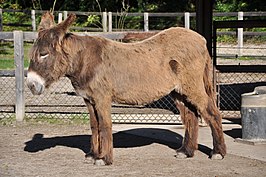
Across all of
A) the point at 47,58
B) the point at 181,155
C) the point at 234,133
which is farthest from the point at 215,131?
the point at 47,58

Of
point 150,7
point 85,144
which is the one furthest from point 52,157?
point 150,7

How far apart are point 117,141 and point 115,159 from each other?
142cm

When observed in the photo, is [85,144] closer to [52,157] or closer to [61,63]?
[52,157]

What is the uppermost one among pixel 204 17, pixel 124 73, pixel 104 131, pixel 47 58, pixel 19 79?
pixel 204 17

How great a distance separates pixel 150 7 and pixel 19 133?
25.3 m

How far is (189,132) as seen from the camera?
28.5 ft

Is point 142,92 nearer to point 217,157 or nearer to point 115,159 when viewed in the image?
point 115,159

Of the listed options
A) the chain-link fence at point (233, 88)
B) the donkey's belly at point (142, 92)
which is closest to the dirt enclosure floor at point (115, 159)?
the donkey's belly at point (142, 92)

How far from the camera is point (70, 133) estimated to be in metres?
10.7

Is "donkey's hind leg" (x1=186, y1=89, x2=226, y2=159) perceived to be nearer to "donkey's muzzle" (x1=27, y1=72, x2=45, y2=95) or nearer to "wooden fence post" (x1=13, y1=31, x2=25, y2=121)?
"donkey's muzzle" (x1=27, y1=72, x2=45, y2=95)

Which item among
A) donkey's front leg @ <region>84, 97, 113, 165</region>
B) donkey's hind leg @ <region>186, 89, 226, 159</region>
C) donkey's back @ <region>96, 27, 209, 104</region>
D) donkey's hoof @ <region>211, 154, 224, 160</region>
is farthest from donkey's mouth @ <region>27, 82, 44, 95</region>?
donkey's hoof @ <region>211, 154, 224, 160</region>

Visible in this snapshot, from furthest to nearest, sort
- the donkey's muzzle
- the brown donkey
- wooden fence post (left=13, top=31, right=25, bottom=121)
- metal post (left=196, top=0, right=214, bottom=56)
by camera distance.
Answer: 1. wooden fence post (left=13, top=31, right=25, bottom=121)
2. metal post (left=196, top=0, right=214, bottom=56)
3. the brown donkey
4. the donkey's muzzle

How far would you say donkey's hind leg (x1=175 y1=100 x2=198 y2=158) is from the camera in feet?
28.2

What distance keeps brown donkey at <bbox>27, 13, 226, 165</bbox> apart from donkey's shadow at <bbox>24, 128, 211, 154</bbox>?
75 cm
